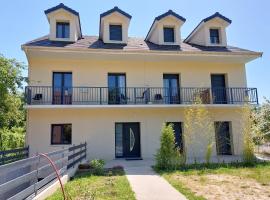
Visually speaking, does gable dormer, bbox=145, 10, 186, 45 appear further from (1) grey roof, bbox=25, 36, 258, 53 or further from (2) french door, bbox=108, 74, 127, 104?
(2) french door, bbox=108, 74, 127, 104

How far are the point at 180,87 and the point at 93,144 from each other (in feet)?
21.0

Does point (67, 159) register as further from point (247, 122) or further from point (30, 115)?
point (247, 122)

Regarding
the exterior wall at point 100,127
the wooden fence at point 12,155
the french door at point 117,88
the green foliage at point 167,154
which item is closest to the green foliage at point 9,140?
the exterior wall at point 100,127

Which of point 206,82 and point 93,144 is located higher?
point 206,82

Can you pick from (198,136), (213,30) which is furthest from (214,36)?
(198,136)

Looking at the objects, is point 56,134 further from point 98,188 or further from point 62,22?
point 98,188

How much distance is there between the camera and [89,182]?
8.30 meters

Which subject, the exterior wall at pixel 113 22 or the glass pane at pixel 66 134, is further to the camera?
the exterior wall at pixel 113 22

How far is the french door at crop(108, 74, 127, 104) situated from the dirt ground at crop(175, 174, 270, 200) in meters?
7.10

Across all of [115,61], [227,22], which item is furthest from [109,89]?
[227,22]

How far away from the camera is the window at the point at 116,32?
16.6 meters

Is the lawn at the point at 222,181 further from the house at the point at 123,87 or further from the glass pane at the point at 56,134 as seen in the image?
the glass pane at the point at 56,134

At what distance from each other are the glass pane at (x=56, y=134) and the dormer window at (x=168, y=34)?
9018mm

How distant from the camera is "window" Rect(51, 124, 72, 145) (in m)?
14.6
